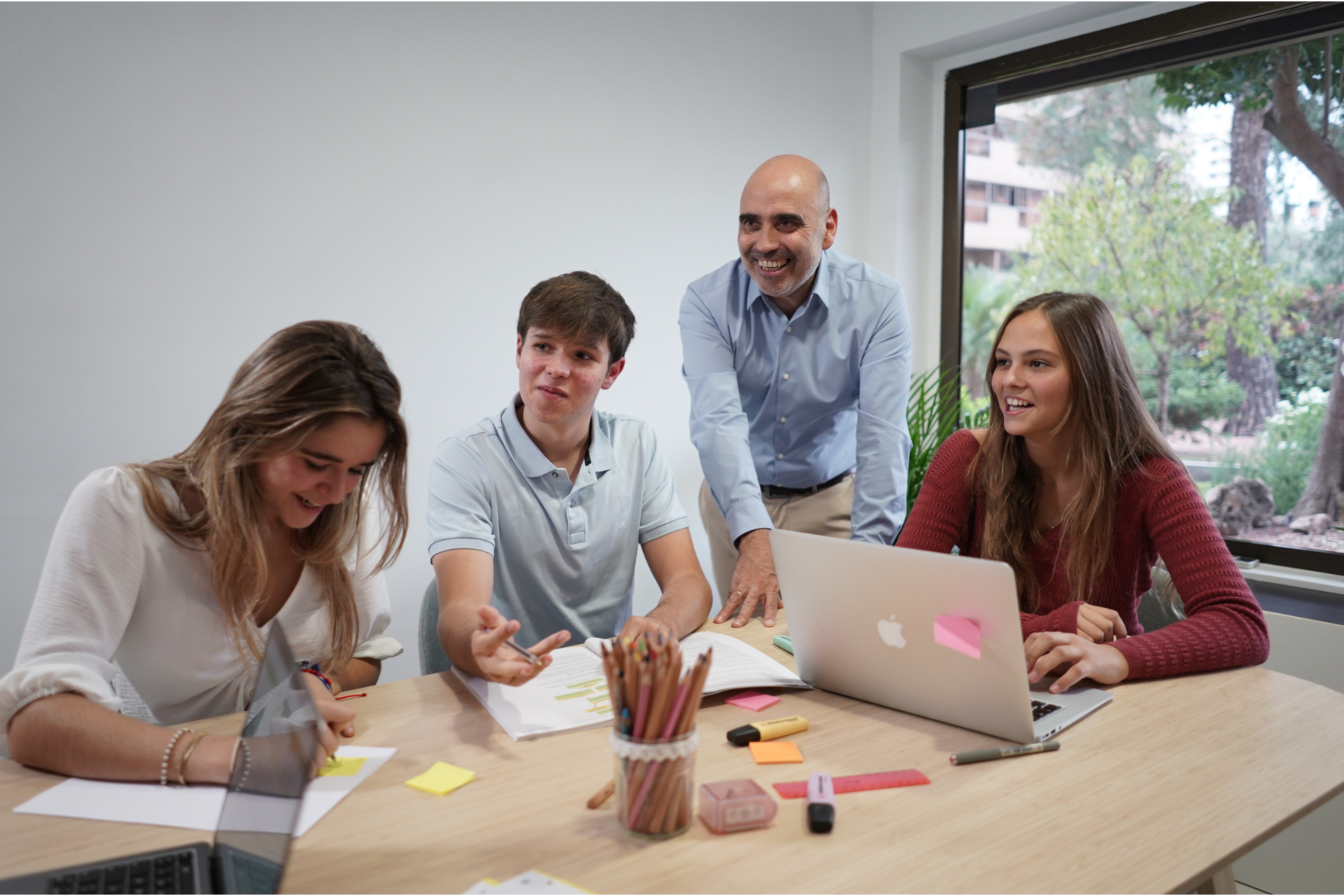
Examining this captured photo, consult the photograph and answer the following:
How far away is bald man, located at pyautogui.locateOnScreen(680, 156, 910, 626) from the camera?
238 cm

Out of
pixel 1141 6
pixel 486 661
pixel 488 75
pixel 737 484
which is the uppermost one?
pixel 1141 6

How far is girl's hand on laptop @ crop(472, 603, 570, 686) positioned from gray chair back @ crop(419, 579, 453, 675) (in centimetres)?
51

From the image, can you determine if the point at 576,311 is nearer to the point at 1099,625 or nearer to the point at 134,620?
the point at 134,620

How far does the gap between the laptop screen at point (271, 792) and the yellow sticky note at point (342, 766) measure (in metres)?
0.12

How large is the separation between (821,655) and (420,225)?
6.34 ft

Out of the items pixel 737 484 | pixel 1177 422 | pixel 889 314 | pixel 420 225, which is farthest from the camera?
pixel 1177 422

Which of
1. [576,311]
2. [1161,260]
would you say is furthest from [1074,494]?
[1161,260]

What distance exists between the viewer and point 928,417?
3.46 m

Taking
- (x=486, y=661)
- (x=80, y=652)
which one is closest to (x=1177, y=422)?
(x=486, y=661)

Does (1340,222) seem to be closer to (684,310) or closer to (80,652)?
(684,310)

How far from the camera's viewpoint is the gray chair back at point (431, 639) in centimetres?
185

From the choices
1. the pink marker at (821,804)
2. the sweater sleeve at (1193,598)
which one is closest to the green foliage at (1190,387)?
the sweater sleeve at (1193,598)

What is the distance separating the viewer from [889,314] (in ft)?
8.38

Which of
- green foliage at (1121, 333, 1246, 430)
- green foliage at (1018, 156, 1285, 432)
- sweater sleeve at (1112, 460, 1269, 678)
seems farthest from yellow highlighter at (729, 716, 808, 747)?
green foliage at (1018, 156, 1285, 432)
